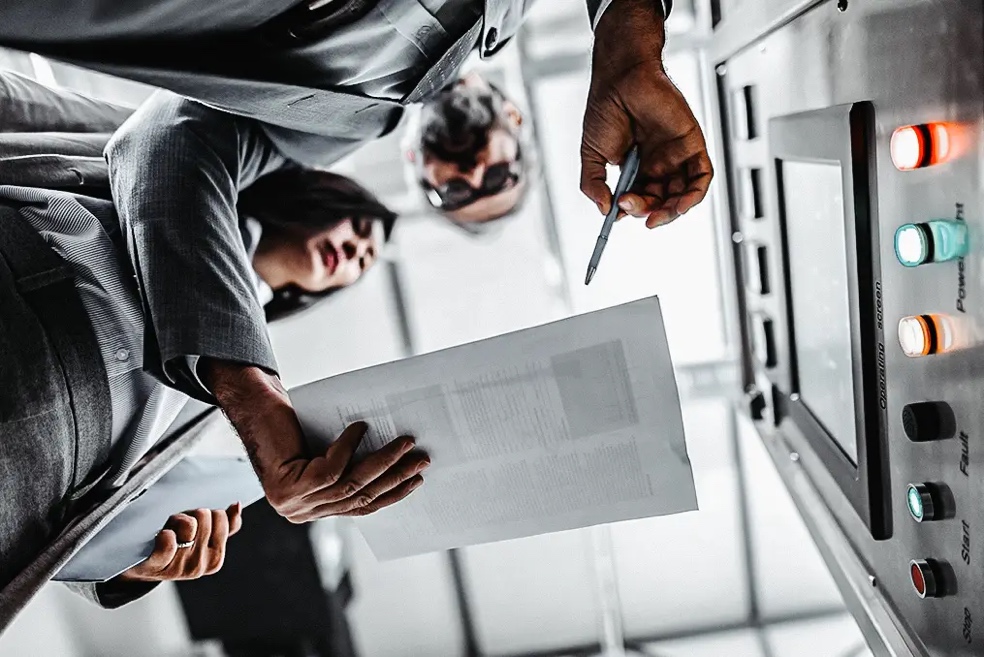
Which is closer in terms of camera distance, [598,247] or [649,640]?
[598,247]

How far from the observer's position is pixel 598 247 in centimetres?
91

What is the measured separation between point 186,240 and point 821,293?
837 millimetres

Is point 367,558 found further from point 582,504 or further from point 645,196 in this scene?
point 645,196

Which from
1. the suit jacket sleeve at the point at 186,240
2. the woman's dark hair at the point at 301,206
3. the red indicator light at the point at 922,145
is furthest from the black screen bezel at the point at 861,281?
the woman's dark hair at the point at 301,206

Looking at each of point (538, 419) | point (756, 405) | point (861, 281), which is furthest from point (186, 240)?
point (756, 405)

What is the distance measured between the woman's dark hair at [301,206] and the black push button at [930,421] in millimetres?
1007

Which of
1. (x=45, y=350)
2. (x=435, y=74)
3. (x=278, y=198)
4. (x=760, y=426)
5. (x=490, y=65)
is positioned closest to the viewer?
(x=45, y=350)

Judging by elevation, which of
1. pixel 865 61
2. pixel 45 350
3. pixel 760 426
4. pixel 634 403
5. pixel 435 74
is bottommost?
pixel 760 426

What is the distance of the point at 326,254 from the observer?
1472 mm

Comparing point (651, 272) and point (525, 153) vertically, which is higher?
point (525, 153)

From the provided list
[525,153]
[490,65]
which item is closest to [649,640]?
[525,153]

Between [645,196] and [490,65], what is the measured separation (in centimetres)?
202

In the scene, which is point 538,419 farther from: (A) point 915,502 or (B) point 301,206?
(B) point 301,206

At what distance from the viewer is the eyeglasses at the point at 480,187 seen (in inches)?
70.1
